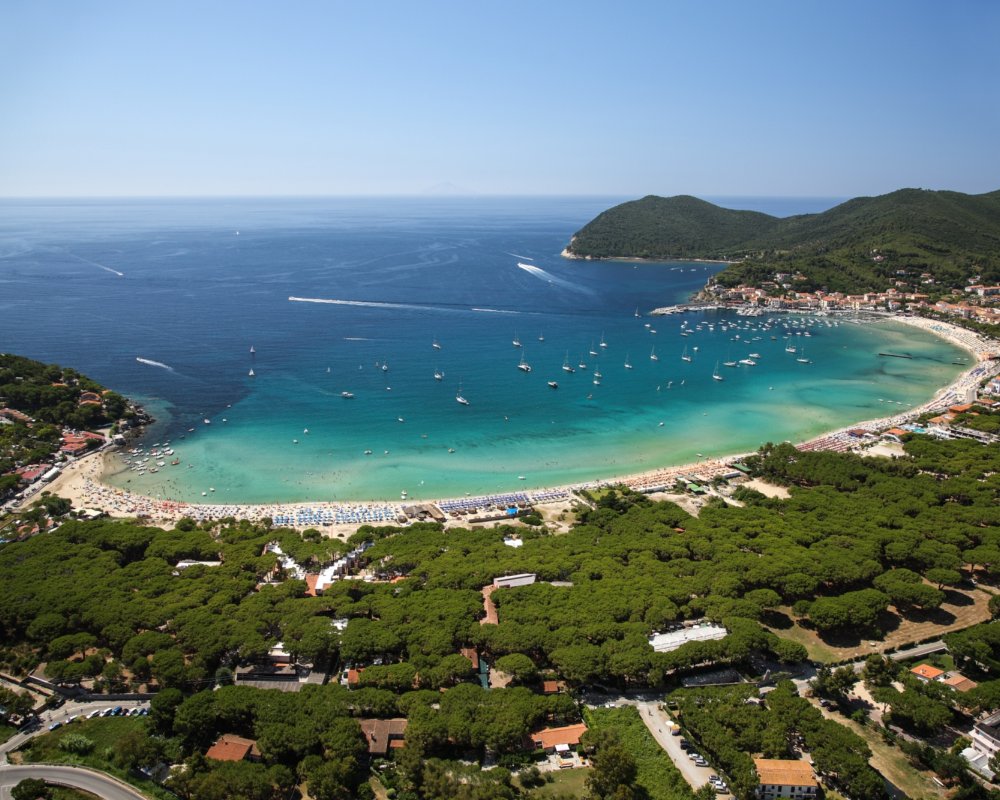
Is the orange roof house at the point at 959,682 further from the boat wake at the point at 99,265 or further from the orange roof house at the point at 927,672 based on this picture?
the boat wake at the point at 99,265

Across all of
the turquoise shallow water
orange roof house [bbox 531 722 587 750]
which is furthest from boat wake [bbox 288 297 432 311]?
orange roof house [bbox 531 722 587 750]

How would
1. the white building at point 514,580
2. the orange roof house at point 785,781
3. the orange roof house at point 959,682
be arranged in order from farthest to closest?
the white building at point 514,580
the orange roof house at point 959,682
the orange roof house at point 785,781

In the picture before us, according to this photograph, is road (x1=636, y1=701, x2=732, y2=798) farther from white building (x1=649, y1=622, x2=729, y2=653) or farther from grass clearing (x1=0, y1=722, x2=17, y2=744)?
grass clearing (x1=0, y1=722, x2=17, y2=744)

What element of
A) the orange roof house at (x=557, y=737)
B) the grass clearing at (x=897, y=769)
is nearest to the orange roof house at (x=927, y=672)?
the grass clearing at (x=897, y=769)

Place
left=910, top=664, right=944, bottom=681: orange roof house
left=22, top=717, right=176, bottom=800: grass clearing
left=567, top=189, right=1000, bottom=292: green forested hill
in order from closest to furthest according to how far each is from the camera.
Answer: left=22, top=717, right=176, bottom=800: grass clearing
left=910, top=664, right=944, bottom=681: orange roof house
left=567, top=189, right=1000, bottom=292: green forested hill

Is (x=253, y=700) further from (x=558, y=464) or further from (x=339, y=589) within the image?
(x=558, y=464)

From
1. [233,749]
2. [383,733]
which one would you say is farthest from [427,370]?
[233,749]

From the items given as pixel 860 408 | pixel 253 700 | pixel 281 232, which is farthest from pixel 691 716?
pixel 281 232
